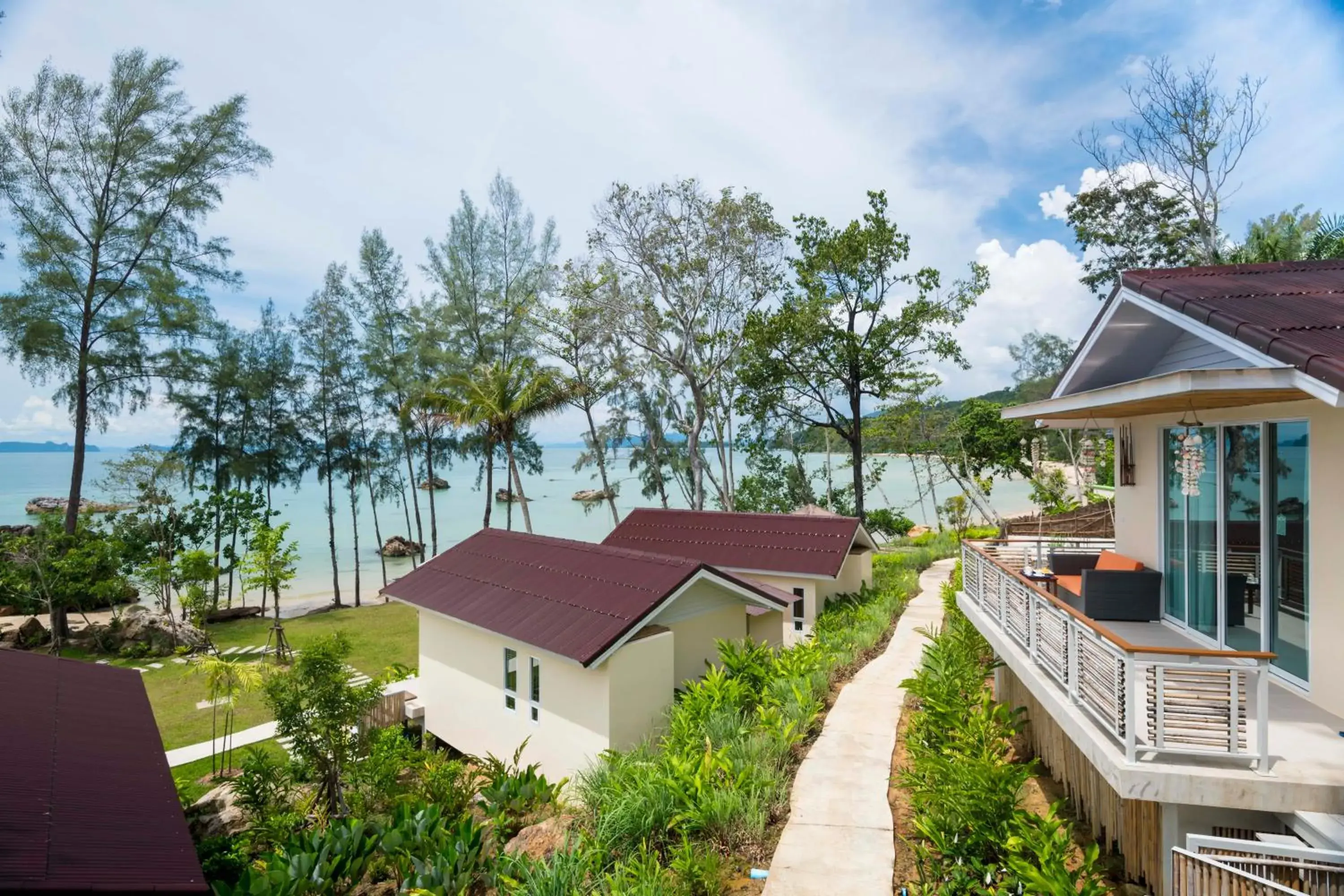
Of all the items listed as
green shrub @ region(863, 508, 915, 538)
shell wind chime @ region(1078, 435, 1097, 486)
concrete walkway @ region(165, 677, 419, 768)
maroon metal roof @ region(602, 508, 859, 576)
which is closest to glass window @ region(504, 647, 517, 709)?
concrete walkway @ region(165, 677, 419, 768)

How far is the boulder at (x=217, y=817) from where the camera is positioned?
8555mm

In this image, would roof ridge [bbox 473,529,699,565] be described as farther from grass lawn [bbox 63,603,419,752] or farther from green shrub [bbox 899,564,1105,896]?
green shrub [bbox 899,564,1105,896]

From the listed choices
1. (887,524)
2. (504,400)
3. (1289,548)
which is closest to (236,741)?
(504,400)

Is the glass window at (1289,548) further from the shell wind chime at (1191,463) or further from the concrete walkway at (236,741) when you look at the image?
the concrete walkway at (236,741)

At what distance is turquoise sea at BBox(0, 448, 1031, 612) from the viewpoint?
3184 centimetres

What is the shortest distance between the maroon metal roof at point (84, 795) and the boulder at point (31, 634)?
635 inches

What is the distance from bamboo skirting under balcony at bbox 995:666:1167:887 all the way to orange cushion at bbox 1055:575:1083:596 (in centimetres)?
136

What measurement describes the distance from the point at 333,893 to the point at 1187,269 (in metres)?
10.9

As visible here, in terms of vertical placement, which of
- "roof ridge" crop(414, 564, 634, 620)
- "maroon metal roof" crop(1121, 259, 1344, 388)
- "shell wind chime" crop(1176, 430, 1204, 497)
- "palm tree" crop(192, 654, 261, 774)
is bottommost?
"palm tree" crop(192, 654, 261, 774)

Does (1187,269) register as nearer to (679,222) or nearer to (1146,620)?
(1146,620)

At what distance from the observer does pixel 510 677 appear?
11016mm

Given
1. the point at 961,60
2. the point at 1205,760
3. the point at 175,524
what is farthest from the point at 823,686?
the point at 175,524

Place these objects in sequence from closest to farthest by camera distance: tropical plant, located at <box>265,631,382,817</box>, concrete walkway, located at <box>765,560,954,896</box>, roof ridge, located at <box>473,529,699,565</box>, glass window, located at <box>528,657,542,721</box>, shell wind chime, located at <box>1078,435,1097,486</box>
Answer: concrete walkway, located at <box>765,560,954,896</box>, tropical plant, located at <box>265,631,382,817</box>, glass window, located at <box>528,657,542,721</box>, roof ridge, located at <box>473,529,699,565</box>, shell wind chime, located at <box>1078,435,1097,486</box>

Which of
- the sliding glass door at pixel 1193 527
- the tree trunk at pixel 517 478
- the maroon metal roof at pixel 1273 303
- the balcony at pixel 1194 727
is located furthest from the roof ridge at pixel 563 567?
the tree trunk at pixel 517 478
